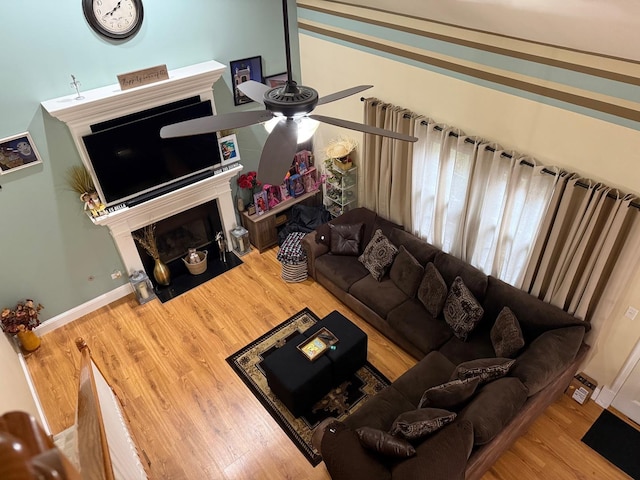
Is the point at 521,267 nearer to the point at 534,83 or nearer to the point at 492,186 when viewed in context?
the point at 492,186

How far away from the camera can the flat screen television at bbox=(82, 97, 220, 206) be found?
451cm

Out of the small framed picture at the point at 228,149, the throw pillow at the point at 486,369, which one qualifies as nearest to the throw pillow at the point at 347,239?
the small framed picture at the point at 228,149

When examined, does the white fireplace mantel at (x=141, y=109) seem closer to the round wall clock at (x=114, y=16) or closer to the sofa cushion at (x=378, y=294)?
the round wall clock at (x=114, y=16)

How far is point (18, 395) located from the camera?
3652 mm

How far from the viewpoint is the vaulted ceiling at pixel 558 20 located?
94.7 inches

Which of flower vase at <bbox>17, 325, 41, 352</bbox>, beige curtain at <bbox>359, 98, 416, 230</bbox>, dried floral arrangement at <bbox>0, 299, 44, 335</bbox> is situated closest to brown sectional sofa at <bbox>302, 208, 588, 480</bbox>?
beige curtain at <bbox>359, 98, 416, 230</bbox>

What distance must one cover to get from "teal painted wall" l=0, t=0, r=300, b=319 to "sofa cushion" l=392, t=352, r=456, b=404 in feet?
11.6

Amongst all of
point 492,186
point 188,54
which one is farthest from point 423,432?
point 188,54

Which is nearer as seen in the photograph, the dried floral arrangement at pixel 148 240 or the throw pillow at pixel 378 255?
the throw pillow at pixel 378 255

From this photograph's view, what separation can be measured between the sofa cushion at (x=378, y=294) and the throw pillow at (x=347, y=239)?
44 cm

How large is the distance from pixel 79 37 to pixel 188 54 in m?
1.07

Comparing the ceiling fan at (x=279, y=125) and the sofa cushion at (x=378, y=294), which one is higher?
the ceiling fan at (x=279, y=125)

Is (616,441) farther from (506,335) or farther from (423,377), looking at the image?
(423,377)

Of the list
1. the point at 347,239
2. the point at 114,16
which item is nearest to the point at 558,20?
the point at 347,239
